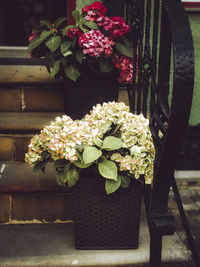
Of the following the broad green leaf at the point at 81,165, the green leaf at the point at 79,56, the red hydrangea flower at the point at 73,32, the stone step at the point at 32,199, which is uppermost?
the red hydrangea flower at the point at 73,32

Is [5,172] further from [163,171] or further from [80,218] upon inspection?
[163,171]

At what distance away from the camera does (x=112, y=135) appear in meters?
1.42

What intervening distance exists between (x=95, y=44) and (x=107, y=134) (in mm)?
565

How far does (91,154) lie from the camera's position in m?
1.30

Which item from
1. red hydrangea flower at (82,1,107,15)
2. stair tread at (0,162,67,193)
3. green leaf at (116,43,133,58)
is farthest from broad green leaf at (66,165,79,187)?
red hydrangea flower at (82,1,107,15)

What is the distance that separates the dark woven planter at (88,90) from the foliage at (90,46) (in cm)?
5

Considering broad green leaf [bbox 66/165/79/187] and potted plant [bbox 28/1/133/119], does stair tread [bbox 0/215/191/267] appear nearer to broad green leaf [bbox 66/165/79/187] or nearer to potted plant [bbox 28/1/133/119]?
broad green leaf [bbox 66/165/79/187]

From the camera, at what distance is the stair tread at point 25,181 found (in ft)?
5.31

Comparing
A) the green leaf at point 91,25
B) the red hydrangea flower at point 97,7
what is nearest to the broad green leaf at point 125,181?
the green leaf at point 91,25

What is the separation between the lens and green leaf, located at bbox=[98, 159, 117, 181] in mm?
1303

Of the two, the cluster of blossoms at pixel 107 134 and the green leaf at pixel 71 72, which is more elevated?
the green leaf at pixel 71 72

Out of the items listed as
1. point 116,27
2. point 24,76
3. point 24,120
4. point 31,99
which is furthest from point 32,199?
point 116,27

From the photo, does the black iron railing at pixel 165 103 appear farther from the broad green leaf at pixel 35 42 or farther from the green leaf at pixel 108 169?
the broad green leaf at pixel 35 42

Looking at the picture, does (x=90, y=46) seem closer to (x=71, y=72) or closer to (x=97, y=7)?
(x=71, y=72)
